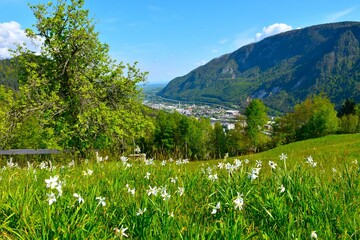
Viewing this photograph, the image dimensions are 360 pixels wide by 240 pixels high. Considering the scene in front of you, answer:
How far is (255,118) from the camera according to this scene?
6456 cm

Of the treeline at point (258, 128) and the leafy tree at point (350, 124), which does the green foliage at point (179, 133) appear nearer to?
the treeline at point (258, 128)

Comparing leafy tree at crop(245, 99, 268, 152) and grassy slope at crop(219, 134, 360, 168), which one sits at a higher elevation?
grassy slope at crop(219, 134, 360, 168)

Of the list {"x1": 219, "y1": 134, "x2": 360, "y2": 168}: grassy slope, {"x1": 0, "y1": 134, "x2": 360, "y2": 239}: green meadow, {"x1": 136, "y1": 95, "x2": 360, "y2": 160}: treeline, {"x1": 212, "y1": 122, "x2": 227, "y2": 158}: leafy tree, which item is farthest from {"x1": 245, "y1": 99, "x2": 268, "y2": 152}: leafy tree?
{"x1": 0, "y1": 134, "x2": 360, "y2": 239}: green meadow

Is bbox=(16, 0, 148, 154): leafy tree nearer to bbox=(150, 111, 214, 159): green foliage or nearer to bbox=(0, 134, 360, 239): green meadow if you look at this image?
bbox=(0, 134, 360, 239): green meadow

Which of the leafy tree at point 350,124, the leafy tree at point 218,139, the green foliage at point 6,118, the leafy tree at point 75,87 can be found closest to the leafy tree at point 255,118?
the leafy tree at point 218,139

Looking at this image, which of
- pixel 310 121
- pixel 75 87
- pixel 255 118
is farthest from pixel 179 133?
pixel 75 87

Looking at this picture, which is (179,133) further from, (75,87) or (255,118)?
(75,87)

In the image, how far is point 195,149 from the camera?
77.1m

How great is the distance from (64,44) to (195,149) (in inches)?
2298

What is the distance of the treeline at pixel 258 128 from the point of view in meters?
60.2

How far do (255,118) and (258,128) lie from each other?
8.19ft

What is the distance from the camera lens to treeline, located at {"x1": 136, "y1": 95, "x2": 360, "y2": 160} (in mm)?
60219

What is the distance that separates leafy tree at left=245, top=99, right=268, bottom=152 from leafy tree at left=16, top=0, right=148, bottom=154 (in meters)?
43.8

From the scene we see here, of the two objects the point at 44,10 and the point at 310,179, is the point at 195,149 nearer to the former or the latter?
the point at 44,10
